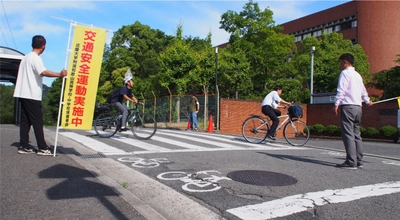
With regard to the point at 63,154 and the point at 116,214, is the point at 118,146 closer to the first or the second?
the point at 63,154

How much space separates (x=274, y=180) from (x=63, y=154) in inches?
146

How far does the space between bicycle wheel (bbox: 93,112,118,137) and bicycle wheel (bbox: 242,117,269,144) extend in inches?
141

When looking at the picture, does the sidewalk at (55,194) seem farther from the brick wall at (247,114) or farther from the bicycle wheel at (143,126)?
the brick wall at (247,114)

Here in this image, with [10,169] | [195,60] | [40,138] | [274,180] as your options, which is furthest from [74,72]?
[195,60]

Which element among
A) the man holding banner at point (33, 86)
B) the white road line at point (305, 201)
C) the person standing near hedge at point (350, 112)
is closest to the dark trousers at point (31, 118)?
the man holding banner at point (33, 86)

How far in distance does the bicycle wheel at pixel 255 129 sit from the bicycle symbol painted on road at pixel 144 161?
13.6 ft

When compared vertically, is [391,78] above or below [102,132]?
above

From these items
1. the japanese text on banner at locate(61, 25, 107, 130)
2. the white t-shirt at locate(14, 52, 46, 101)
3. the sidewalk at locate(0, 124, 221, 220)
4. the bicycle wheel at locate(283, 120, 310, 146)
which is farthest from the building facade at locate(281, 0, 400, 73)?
the sidewalk at locate(0, 124, 221, 220)

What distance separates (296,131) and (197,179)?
6211 mm

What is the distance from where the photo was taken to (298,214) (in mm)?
3199

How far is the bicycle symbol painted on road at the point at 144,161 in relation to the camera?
5383mm

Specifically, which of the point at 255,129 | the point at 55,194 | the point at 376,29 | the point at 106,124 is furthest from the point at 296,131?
the point at 376,29

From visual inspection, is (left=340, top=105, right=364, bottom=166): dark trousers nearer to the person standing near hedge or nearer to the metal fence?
the person standing near hedge

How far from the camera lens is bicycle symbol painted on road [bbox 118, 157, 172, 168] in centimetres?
538
